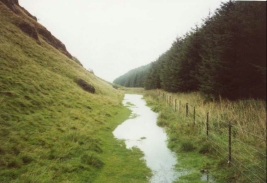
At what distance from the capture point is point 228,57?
14562mm

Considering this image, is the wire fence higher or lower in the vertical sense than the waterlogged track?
higher

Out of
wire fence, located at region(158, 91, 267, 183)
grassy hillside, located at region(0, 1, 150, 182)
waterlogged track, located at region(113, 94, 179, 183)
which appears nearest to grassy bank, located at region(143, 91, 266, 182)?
wire fence, located at region(158, 91, 267, 183)

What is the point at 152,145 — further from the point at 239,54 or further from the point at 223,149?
the point at 239,54

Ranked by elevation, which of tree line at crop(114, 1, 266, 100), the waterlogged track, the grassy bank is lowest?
the waterlogged track

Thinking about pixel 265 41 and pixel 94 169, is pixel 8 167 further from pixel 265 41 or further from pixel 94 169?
pixel 265 41

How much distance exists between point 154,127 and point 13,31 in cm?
2490

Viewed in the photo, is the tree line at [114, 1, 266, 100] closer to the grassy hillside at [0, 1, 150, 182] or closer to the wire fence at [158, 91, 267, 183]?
the wire fence at [158, 91, 267, 183]

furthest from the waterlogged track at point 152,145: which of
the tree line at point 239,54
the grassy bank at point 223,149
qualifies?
the tree line at point 239,54

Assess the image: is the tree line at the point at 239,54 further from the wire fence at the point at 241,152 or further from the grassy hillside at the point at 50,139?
the grassy hillside at the point at 50,139

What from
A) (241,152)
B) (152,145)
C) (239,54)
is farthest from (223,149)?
(239,54)

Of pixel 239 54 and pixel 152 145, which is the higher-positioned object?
pixel 239 54

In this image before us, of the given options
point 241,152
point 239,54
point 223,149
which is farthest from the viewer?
point 239,54

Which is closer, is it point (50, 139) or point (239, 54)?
point (50, 139)

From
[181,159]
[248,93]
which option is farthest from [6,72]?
[248,93]
